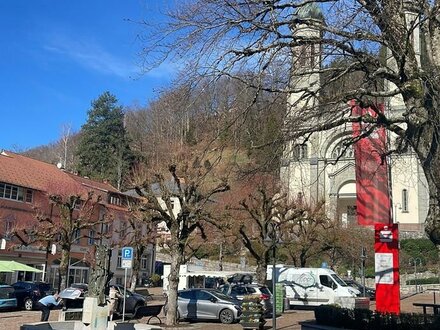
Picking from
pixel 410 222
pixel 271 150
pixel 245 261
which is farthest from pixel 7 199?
pixel 410 222

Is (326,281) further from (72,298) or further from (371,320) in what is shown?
(371,320)

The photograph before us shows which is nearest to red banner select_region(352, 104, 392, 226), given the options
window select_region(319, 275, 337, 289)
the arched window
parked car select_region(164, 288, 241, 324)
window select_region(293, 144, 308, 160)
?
the arched window

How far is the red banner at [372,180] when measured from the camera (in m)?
15.1

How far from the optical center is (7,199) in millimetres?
46969

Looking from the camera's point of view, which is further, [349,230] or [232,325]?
[349,230]

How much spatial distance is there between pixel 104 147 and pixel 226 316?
61.1m

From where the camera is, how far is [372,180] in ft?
55.5

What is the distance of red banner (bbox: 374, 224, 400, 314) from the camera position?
18.2 m

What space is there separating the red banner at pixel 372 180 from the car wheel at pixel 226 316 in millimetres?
8778

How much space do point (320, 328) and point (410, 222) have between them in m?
49.7

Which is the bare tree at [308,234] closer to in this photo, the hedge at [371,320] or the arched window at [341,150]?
the hedge at [371,320]

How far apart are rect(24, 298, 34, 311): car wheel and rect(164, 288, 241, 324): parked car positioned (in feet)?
36.7

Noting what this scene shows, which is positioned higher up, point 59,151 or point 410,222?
point 59,151

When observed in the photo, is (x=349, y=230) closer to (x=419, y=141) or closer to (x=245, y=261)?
(x=245, y=261)
